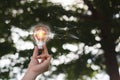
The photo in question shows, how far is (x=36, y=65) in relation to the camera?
206cm

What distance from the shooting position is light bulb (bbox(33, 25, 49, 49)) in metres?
2.19

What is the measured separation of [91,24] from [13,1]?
6.45ft

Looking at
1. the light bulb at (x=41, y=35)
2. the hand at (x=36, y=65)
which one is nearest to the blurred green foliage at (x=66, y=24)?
the light bulb at (x=41, y=35)

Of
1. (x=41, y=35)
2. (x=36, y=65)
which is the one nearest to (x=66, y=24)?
(x=41, y=35)

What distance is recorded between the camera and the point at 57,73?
1010 cm

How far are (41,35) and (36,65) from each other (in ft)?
0.99

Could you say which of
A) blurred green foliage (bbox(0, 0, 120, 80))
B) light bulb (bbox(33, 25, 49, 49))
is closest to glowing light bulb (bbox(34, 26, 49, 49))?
light bulb (bbox(33, 25, 49, 49))

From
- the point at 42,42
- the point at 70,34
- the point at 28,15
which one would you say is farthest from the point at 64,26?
the point at 42,42

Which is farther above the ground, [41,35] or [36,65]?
[41,35]

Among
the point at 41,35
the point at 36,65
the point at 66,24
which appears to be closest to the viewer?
the point at 36,65

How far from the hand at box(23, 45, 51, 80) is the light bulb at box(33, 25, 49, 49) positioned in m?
0.05

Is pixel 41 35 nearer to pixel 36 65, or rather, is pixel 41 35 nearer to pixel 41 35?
pixel 41 35

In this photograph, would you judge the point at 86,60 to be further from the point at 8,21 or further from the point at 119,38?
the point at 8,21

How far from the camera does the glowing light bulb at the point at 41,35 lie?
2.20 meters
